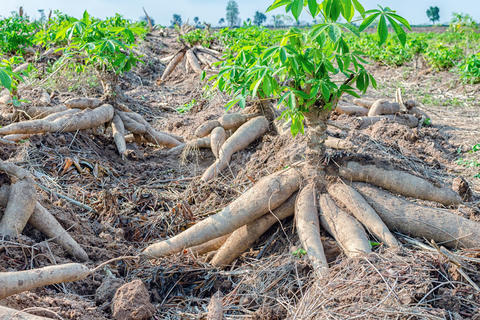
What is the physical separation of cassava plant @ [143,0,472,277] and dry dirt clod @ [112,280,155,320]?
2.56ft

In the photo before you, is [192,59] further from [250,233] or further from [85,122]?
[250,233]

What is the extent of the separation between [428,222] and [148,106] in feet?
19.4

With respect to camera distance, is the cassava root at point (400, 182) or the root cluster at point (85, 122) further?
the root cluster at point (85, 122)

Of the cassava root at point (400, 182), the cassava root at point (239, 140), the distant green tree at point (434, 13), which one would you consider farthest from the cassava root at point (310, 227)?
the distant green tree at point (434, 13)

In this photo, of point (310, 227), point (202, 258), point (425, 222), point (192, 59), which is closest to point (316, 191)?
point (310, 227)

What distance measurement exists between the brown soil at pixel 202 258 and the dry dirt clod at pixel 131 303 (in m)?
0.08

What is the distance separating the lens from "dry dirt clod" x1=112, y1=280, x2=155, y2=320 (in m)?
2.30

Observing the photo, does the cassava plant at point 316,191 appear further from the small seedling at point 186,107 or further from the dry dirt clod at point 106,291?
the small seedling at point 186,107

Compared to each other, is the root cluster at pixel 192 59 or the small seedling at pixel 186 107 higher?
the root cluster at pixel 192 59

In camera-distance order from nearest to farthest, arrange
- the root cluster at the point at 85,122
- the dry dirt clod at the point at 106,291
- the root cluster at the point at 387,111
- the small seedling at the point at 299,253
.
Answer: the dry dirt clod at the point at 106,291 → the small seedling at the point at 299,253 → the root cluster at the point at 85,122 → the root cluster at the point at 387,111

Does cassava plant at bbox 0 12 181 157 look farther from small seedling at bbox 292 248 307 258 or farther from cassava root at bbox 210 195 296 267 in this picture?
small seedling at bbox 292 248 307 258

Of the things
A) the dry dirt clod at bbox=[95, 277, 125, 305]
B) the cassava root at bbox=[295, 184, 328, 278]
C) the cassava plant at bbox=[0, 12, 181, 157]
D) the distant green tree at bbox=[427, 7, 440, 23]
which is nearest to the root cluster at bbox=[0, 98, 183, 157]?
the cassava plant at bbox=[0, 12, 181, 157]

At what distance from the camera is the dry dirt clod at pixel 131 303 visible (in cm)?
230

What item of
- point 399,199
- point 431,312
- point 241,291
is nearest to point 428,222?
point 399,199
